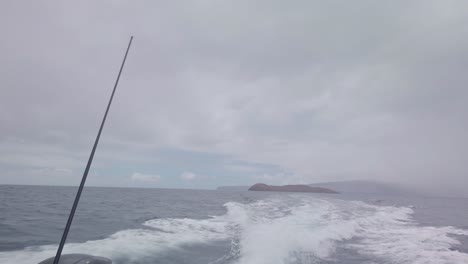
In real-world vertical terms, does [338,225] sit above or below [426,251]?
above

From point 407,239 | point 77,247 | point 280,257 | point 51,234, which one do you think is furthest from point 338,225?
point 51,234

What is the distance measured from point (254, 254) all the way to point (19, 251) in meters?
8.08

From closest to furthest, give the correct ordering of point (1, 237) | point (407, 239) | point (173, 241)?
1. point (1, 237)
2. point (173, 241)
3. point (407, 239)

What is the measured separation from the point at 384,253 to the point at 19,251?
13.3 meters

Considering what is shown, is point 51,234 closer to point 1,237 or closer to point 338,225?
point 1,237

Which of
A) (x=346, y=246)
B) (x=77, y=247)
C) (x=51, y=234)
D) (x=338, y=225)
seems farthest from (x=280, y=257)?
(x=51, y=234)

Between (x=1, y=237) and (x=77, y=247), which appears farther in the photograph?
(x=1, y=237)

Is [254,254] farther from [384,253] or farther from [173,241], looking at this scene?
[384,253]

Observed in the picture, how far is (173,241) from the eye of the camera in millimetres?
12594

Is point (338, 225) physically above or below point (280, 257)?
above

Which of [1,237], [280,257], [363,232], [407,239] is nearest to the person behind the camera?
[280,257]

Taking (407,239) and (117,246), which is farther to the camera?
(407,239)

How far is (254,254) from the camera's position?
→ 33.5 ft

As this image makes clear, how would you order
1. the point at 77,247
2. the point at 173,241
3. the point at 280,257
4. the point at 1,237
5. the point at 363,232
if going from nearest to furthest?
the point at 280,257 < the point at 77,247 < the point at 1,237 < the point at 173,241 < the point at 363,232
